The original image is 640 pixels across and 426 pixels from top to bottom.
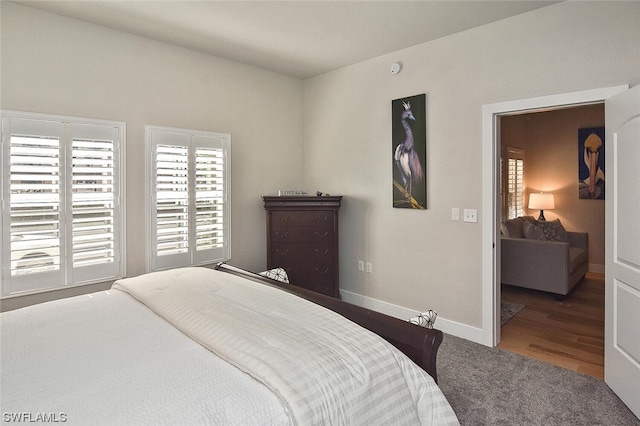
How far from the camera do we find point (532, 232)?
530cm

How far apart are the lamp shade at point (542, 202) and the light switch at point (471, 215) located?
375 centimetres

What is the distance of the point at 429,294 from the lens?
3.80 meters

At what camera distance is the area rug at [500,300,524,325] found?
4.06 m

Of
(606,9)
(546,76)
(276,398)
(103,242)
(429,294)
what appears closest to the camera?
(276,398)

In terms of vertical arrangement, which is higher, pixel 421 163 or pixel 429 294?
pixel 421 163

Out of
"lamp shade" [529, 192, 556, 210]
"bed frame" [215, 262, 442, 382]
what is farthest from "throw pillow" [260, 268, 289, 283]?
"lamp shade" [529, 192, 556, 210]

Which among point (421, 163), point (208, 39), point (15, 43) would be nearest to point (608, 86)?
point (421, 163)

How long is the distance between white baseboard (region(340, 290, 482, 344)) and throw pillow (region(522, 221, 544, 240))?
8.04ft

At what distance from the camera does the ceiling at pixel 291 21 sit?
2.88 metres

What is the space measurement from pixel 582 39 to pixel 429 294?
246cm

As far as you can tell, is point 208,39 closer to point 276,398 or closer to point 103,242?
point 103,242

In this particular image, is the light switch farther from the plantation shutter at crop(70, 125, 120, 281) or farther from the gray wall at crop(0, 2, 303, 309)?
the plantation shutter at crop(70, 125, 120, 281)

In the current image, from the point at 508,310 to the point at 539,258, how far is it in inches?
36.2

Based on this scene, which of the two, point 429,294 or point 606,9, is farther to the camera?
point 429,294
